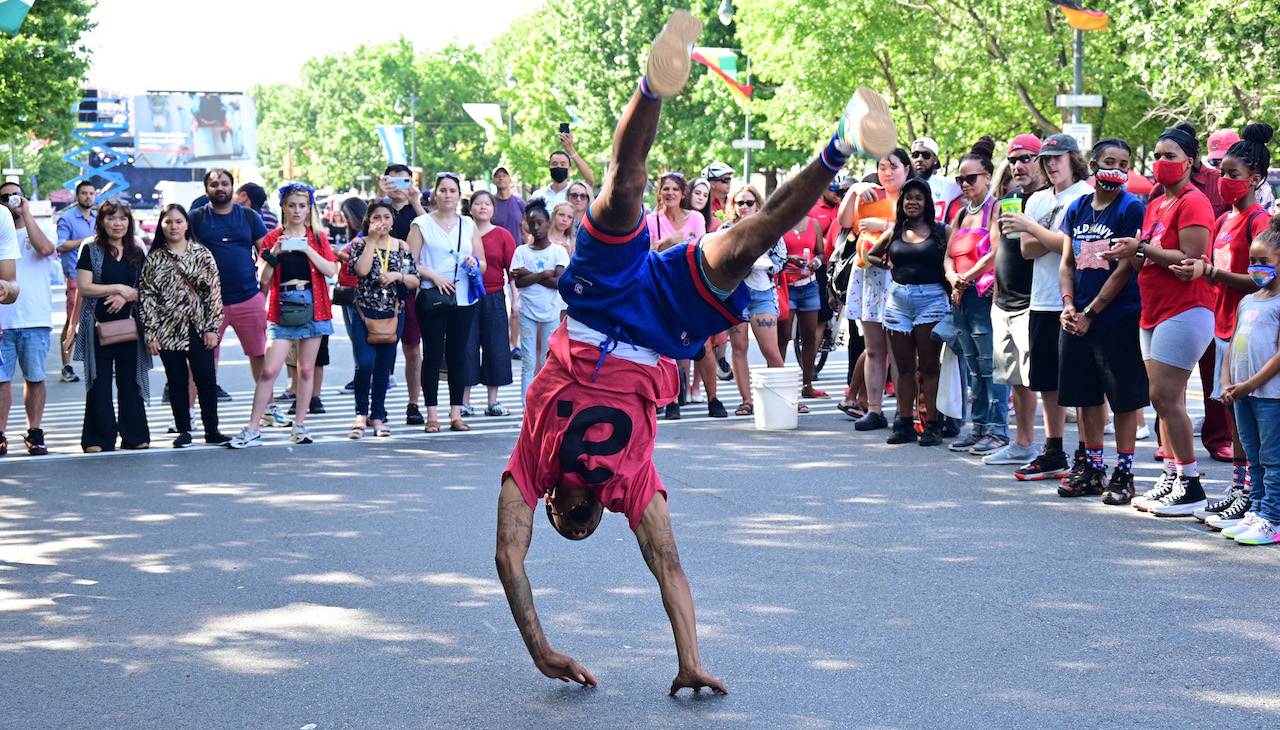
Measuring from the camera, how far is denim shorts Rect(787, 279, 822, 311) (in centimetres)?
1225

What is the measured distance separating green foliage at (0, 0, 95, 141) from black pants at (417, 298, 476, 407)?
48.9ft

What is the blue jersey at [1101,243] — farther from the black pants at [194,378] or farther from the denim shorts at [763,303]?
the black pants at [194,378]

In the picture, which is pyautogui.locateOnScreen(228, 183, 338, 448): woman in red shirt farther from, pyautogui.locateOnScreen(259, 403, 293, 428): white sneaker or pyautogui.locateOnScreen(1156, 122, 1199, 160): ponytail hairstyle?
pyautogui.locateOnScreen(1156, 122, 1199, 160): ponytail hairstyle

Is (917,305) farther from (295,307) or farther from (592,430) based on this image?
(592,430)

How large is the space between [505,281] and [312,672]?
23.2 ft

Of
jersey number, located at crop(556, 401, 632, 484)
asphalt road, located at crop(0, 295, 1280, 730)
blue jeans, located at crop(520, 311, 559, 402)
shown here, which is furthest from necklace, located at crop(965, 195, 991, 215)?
jersey number, located at crop(556, 401, 632, 484)

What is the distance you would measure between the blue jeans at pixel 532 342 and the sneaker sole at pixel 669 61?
7.37m

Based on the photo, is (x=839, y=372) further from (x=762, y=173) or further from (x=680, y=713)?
(x=762, y=173)

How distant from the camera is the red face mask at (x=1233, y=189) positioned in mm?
7121

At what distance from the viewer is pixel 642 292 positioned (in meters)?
4.85

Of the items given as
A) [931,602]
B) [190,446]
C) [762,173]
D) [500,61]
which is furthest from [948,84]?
[500,61]

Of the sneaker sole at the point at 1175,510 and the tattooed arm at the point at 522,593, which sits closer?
the tattooed arm at the point at 522,593

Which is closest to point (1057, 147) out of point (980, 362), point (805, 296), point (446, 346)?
point (980, 362)

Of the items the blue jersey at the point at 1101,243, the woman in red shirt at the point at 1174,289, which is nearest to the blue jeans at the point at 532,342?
the blue jersey at the point at 1101,243
